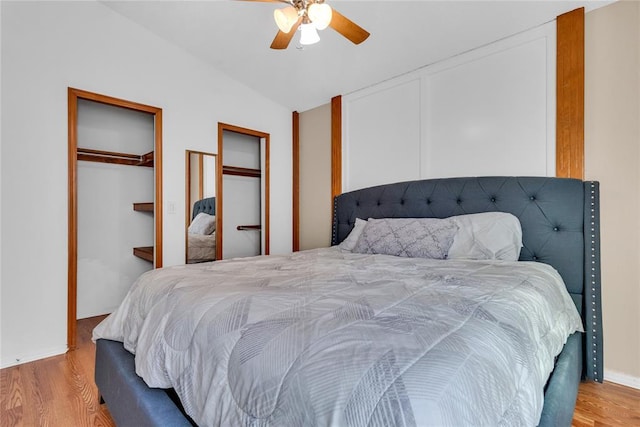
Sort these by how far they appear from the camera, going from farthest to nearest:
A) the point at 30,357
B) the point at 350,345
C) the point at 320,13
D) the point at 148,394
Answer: the point at 30,357
the point at 320,13
the point at 148,394
the point at 350,345

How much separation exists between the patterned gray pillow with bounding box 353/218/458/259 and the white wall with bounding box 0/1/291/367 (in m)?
1.88

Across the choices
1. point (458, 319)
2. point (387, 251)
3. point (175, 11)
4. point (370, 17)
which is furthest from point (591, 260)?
point (175, 11)

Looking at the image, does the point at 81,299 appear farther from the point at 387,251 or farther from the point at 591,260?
the point at 591,260


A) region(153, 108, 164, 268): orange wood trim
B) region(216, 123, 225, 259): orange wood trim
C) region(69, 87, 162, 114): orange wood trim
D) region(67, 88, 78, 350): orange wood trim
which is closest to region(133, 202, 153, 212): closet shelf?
region(153, 108, 164, 268): orange wood trim

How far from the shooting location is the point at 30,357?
2221 mm

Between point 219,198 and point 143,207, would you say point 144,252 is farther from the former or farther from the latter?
point 219,198

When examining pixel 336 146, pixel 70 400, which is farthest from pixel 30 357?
pixel 336 146

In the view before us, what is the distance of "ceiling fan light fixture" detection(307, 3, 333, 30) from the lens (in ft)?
5.07

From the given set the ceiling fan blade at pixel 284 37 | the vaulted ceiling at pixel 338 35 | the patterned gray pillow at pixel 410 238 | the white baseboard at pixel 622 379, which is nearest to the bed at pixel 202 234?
the vaulted ceiling at pixel 338 35

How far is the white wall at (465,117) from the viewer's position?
7.02 ft

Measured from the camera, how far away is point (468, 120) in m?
2.45

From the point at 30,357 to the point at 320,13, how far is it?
113 inches

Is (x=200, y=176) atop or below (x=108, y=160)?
below

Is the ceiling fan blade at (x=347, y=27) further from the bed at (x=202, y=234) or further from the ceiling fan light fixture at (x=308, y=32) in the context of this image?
the bed at (x=202, y=234)
